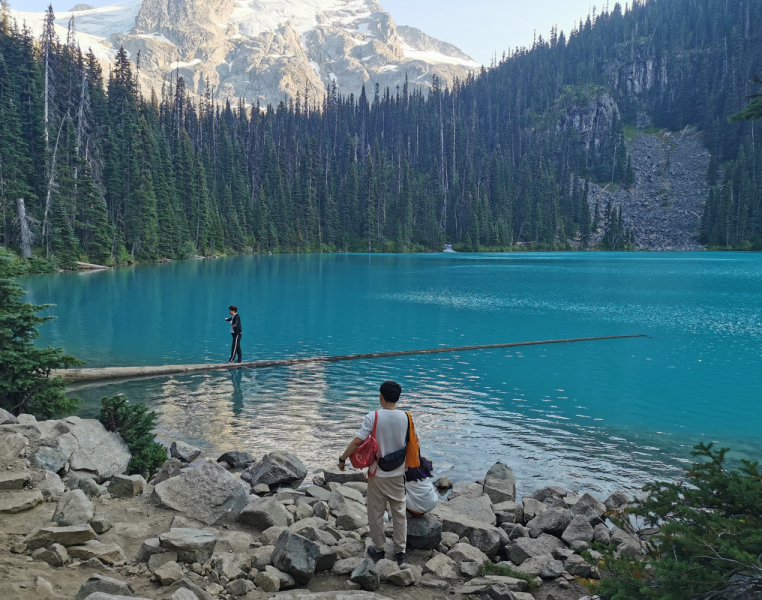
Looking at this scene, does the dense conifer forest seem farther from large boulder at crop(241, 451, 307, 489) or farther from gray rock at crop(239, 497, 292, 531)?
gray rock at crop(239, 497, 292, 531)

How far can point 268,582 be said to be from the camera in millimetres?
6762

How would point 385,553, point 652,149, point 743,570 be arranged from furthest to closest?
point 652,149 → point 385,553 → point 743,570

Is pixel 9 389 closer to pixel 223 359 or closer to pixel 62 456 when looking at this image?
pixel 62 456

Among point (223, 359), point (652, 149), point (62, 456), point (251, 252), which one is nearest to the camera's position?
point (62, 456)

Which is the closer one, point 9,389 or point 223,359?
point 9,389

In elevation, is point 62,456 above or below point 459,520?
above

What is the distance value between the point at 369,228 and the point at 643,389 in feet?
419

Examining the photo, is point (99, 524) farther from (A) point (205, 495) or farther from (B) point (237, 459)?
(B) point (237, 459)

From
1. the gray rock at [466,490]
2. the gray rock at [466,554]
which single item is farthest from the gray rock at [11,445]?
the gray rock at [466,490]

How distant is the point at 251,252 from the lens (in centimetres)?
12700

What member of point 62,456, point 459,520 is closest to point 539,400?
point 459,520

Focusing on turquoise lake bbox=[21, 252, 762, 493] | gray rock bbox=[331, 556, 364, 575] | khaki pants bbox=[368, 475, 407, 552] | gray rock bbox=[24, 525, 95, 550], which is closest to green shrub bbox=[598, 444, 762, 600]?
khaki pants bbox=[368, 475, 407, 552]

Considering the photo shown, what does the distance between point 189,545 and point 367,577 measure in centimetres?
219

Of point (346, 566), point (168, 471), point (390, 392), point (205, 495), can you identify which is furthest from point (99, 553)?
point (168, 471)
